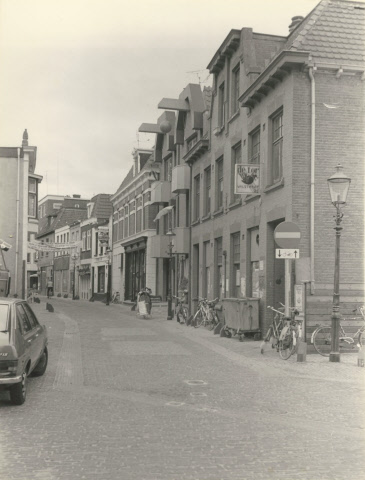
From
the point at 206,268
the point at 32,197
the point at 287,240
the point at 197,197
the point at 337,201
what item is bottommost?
the point at 206,268

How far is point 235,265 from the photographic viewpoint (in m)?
21.5

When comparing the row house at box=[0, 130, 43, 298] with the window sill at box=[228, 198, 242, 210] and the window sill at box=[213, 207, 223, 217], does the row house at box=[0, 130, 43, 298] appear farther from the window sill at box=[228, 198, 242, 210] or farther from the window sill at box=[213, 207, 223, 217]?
the window sill at box=[228, 198, 242, 210]

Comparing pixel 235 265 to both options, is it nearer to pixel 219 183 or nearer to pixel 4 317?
pixel 219 183

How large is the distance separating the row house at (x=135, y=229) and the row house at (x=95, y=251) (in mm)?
1301

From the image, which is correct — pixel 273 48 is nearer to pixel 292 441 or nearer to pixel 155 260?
pixel 292 441

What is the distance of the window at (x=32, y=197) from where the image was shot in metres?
47.6

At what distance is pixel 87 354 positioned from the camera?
1381 cm

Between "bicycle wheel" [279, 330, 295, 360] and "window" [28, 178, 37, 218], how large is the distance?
121ft

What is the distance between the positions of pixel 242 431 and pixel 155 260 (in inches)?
1323

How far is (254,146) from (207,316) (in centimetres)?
619

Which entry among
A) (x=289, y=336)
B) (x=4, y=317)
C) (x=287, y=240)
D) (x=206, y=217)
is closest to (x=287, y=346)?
(x=289, y=336)

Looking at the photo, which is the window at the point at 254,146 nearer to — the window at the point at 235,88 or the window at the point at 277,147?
the window at the point at 277,147

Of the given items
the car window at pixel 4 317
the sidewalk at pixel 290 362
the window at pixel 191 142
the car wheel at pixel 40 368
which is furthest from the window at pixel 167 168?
the car window at pixel 4 317

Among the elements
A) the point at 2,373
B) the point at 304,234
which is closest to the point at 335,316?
the point at 304,234
